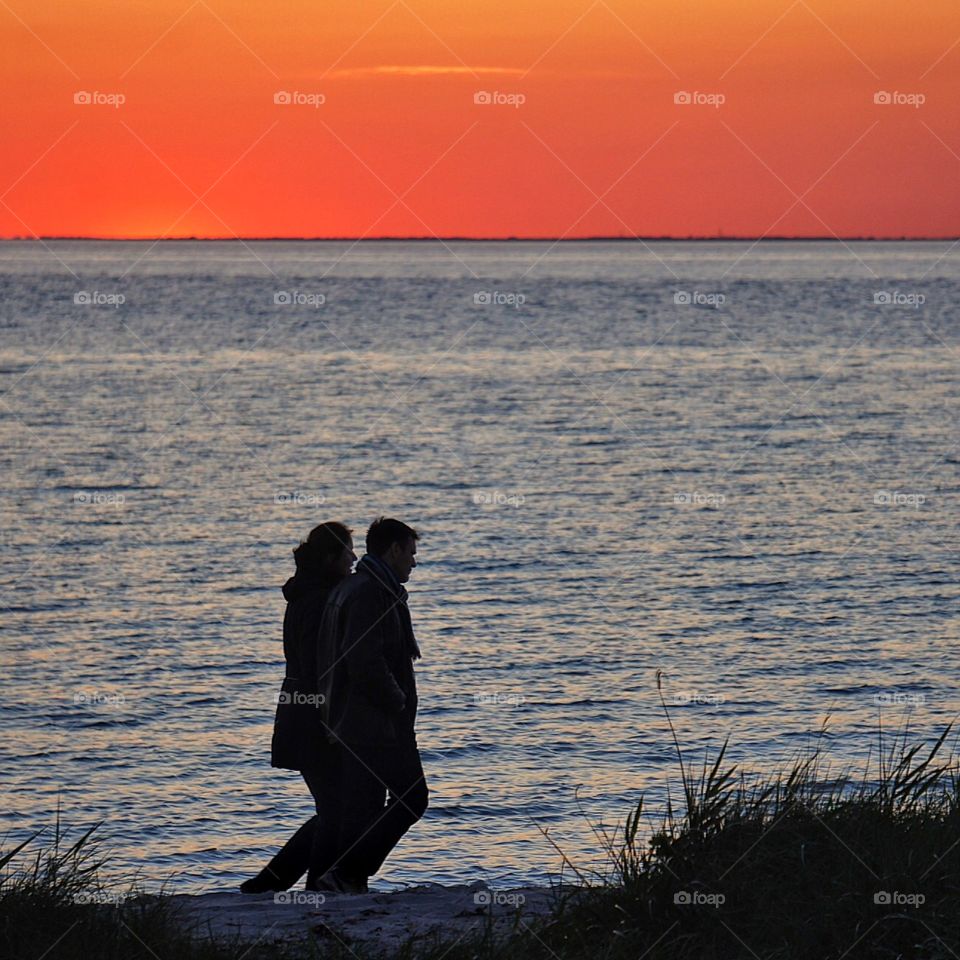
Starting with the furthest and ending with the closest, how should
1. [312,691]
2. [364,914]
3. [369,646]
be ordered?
[312,691], [369,646], [364,914]

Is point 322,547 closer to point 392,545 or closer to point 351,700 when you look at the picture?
point 392,545

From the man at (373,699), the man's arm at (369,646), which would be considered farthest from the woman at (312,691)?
the man's arm at (369,646)

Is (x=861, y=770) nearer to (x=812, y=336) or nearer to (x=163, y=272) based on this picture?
(x=812, y=336)

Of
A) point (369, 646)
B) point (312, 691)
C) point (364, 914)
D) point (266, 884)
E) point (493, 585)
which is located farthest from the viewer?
point (493, 585)

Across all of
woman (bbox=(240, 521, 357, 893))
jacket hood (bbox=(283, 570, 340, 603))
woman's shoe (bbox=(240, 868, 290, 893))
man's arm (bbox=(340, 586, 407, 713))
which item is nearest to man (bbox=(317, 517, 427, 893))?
man's arm (bbox=(340, 586, 407, 713))

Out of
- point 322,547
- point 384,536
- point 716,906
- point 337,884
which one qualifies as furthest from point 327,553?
point 716,906

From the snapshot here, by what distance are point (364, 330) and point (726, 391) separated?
3644 cm

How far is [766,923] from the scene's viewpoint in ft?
21.0

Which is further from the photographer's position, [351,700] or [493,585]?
[493,585]

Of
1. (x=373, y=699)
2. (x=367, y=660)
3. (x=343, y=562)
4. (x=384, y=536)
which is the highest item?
(x=384, y=536)

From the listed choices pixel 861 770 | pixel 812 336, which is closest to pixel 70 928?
pixel 861 770

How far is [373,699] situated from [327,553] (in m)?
0.84

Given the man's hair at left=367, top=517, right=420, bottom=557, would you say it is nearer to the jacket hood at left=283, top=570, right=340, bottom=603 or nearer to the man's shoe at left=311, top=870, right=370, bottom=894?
the jacket hood at left=283, top=570, right=340, bottom=603

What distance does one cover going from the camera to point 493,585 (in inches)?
814
